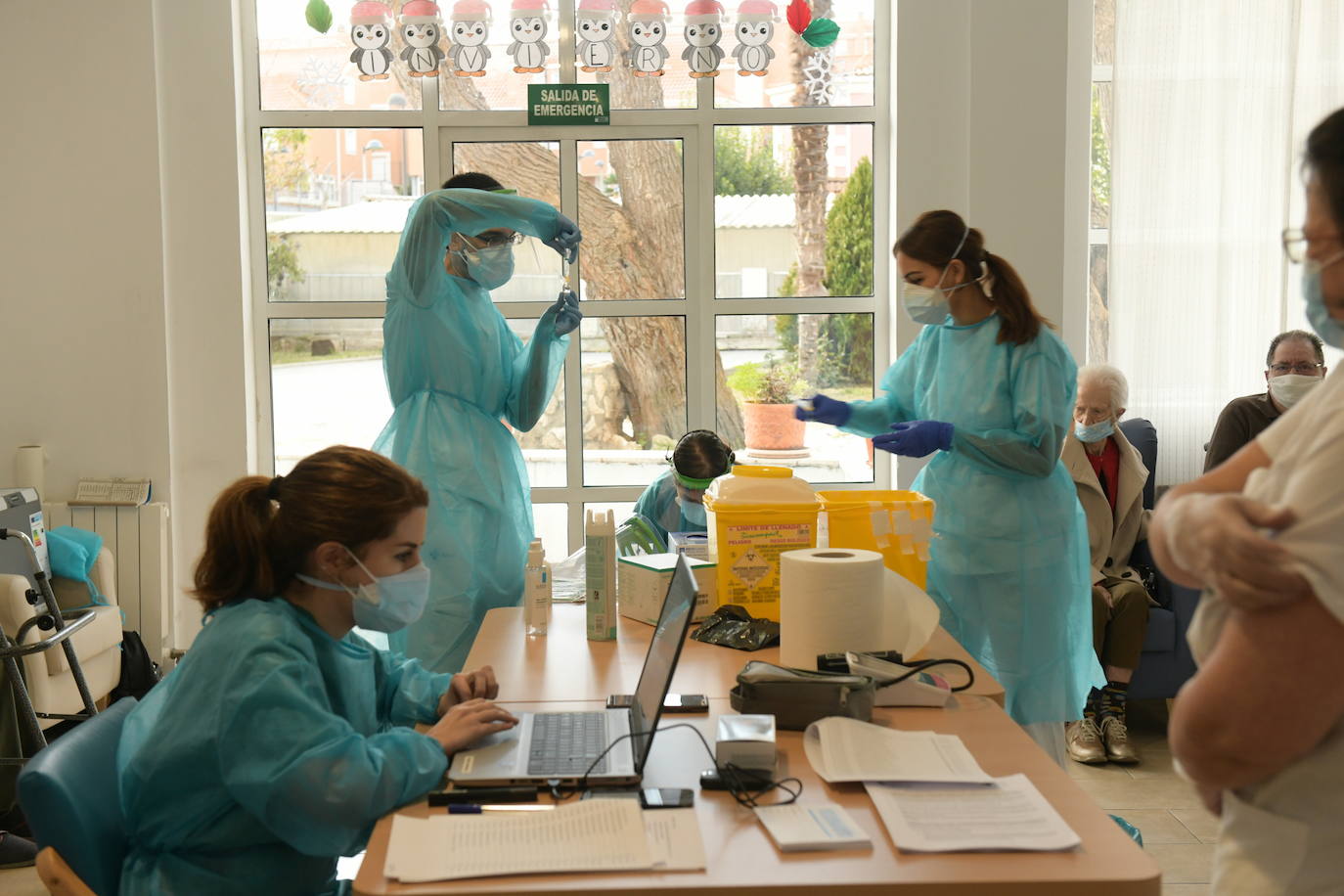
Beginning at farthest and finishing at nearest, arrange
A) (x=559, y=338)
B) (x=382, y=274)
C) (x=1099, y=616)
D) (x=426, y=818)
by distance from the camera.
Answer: (x=382, y=274) < (x=1099, y=616) < (x=559, y=338) < (x=426, y=818)

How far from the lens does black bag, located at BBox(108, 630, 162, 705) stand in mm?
3873

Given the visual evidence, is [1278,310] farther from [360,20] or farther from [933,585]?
[360,20]

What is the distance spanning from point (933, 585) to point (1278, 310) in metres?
2.59

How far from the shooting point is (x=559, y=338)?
3.06 meters

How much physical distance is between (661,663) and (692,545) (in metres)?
1.10

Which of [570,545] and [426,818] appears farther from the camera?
[570,545]

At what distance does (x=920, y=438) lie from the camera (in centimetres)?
263

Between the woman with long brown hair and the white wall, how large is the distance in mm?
1525

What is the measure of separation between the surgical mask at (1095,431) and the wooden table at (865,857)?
2240mm

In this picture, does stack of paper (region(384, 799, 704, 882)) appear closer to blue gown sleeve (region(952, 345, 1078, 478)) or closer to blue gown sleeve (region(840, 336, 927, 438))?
blue gown sleeve (region(952, 345, 1078, 478))

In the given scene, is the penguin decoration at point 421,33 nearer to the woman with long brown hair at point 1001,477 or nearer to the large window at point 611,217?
the large window at point 611,217

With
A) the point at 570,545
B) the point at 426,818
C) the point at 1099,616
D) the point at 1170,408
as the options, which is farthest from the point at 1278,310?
the point at 426,818

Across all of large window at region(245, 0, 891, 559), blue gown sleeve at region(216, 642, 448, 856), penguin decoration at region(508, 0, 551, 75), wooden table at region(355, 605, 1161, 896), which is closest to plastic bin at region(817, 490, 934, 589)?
wooden table at region(355, 605, 1161, 896)

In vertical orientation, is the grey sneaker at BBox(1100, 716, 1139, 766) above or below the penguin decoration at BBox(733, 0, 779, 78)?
below
